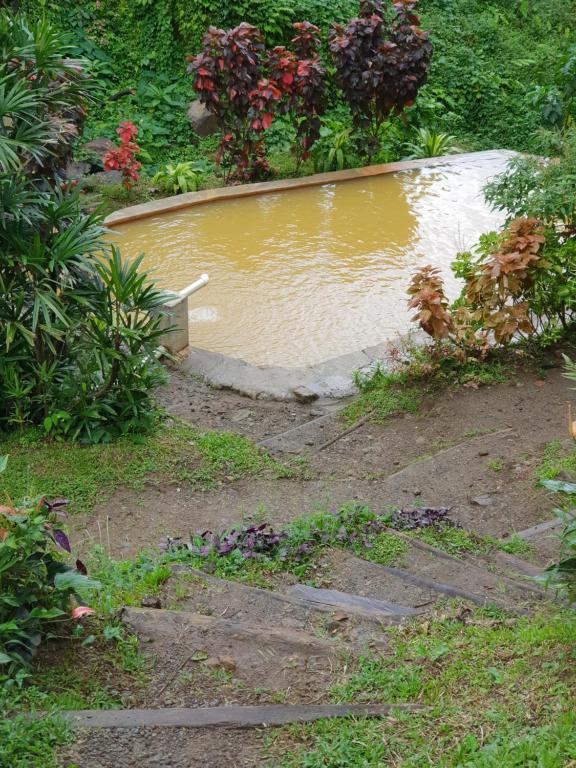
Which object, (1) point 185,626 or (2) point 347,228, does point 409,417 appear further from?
(2) point 347,228

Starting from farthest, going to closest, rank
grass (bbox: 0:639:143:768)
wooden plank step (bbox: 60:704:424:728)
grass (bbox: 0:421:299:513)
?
grass (bbox: 0:421:299:513) → wooden plank step (bbox: 60:704:424:728) → grass (bbox: 0:639:143:768)

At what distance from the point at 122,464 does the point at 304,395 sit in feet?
5.37

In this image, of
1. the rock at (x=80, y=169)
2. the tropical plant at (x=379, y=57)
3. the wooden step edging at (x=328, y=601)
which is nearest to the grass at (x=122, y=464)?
the wooden step edging at (x=328, y=601)

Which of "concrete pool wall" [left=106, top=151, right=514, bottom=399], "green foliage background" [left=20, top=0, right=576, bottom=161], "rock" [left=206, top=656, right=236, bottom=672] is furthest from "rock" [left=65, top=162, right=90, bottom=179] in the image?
"rock" [left=206, top=656, right=236, bottom=672]

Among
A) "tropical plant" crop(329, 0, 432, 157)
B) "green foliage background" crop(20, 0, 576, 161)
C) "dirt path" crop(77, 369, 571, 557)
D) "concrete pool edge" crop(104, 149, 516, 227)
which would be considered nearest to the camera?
"dirt path" crop(77, 369, 571, 557)

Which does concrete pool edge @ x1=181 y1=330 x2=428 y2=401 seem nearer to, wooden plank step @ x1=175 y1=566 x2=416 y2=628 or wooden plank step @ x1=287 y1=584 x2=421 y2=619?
wooden plank step @ x1=287 y1=584 x2=421 y2=619

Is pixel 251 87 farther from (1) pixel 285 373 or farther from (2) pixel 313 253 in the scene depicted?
(1) pixel 285 373

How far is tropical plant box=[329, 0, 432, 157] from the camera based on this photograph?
36.9ft

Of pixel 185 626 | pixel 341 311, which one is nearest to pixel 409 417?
pixel 341 311

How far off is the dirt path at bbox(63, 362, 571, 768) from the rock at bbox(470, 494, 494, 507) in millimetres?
11

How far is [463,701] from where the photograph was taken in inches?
117

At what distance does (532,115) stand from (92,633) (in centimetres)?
1225

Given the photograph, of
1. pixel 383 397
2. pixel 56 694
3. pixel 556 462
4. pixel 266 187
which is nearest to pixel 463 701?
pixel 56 694

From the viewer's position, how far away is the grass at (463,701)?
107 inches
